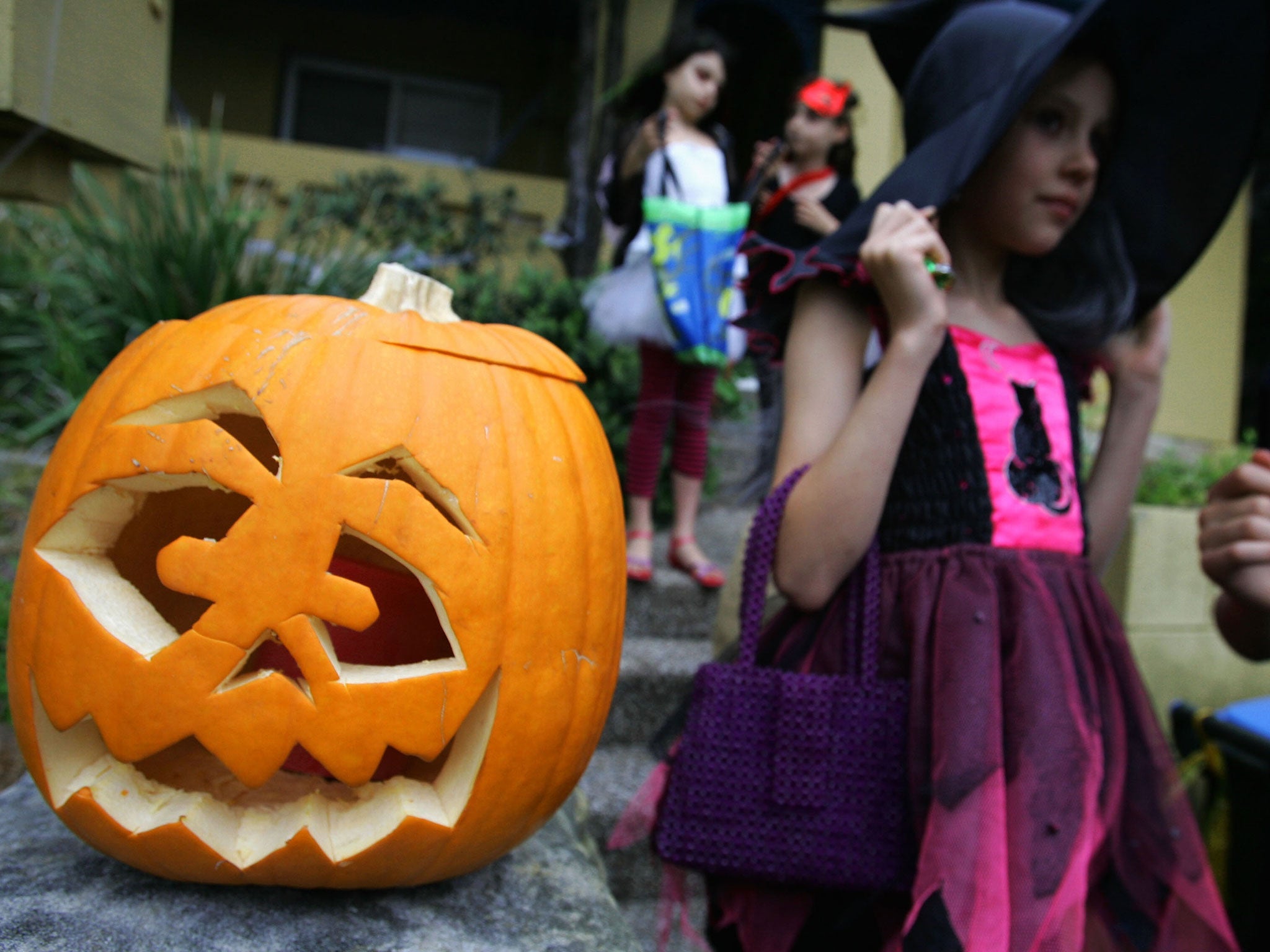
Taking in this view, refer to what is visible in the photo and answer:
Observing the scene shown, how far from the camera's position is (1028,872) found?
1079mm

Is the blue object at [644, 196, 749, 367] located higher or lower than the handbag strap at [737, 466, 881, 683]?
higher

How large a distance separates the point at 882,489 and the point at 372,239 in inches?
169

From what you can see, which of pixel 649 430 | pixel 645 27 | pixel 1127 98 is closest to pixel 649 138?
pixel 649 430

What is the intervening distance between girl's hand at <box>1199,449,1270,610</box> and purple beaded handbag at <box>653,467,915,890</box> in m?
0.56

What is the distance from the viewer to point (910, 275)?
1215 millimetres

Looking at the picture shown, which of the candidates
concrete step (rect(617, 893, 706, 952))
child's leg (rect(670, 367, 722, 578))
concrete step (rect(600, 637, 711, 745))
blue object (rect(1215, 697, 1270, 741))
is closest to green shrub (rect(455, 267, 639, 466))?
child's leg (rect(670, 367, 722, 578))

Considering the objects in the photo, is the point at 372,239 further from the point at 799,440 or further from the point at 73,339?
the point at 799,440

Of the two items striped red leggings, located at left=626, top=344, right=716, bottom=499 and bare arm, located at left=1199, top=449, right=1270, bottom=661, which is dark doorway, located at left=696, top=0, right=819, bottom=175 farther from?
bare arm, located at left=1199, top=449, right=1270, bottom=661

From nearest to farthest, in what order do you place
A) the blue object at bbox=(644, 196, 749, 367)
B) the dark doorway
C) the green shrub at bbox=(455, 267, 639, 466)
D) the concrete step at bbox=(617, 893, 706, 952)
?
the concrete step at bbox=(617, 893, 706, 952) → the blue object at bbox=(644, 196, 749, 367) → the green shrub at bbox=(455, 267, 639, 466) → the dark doorway

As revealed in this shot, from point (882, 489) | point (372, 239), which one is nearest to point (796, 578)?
point (882, 489)

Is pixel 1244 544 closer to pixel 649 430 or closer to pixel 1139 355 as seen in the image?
pixel 1139 355

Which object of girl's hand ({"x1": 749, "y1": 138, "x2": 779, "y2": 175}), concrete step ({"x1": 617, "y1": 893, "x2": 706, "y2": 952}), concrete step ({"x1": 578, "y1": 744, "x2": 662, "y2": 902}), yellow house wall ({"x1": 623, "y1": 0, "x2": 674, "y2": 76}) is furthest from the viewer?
yellow house wall ({"x1": 623, "y1": 0, "x2": 674, "y2": 76})

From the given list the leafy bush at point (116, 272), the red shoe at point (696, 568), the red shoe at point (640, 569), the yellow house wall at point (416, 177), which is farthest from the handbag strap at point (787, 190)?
the yellow house wall at point (416, 177)

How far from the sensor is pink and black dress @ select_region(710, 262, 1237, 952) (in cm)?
108
